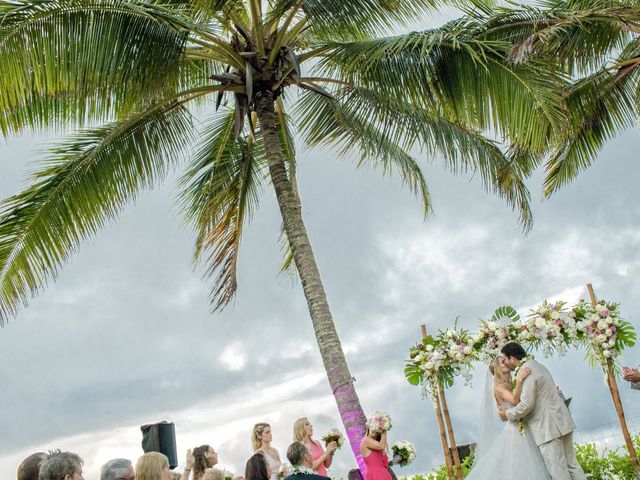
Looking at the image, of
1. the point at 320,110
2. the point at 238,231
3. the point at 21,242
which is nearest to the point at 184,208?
the point at 238,231

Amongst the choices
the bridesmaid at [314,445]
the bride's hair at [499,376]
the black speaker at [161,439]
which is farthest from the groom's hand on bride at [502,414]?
the black speaker at [161,439]

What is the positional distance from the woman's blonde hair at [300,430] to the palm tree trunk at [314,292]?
0.79 metres

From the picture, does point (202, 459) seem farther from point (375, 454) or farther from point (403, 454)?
point (403, 454)

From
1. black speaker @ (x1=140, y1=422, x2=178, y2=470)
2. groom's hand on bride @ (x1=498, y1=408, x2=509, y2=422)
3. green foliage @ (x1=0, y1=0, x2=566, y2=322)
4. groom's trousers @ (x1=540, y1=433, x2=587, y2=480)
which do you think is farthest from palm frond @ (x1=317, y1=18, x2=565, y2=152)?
black speaker @ (x1=140, y1=422, x2=178, y2=470)

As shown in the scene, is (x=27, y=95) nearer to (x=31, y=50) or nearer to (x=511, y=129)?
(x=31, y=50)

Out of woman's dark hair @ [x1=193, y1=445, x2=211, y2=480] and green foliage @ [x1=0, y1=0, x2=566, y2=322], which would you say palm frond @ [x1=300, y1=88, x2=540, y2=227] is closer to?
green foliage @ [x1=0, y1=0, x2=566, y2=322]

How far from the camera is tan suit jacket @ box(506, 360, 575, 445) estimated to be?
7852 millimetres

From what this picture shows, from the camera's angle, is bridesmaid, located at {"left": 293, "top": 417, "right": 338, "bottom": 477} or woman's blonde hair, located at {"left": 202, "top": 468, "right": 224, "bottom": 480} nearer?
woman's blonde hair, located at {"left": 202, "top": 468, "right": 224, "bottom": 480}

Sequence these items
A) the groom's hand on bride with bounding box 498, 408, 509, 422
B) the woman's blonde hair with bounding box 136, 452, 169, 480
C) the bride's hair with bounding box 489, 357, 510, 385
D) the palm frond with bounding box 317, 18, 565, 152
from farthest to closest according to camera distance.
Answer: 1. the palm frond with bounding box 317, 18, 565, 152
2. the bride's hair with bounding box 489, 357, 510, 385
3. the groom's hand on bride with bounding box 498, 408, 509, 422
4. the woman's blonde hair with bounding box 136, 452, 169, 480

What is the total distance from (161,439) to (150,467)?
331cm

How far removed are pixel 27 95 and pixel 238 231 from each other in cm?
472

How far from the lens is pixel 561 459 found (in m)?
7.89

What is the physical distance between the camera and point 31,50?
8383 millimetres

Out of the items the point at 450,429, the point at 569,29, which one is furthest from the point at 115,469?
the point at 569,29
